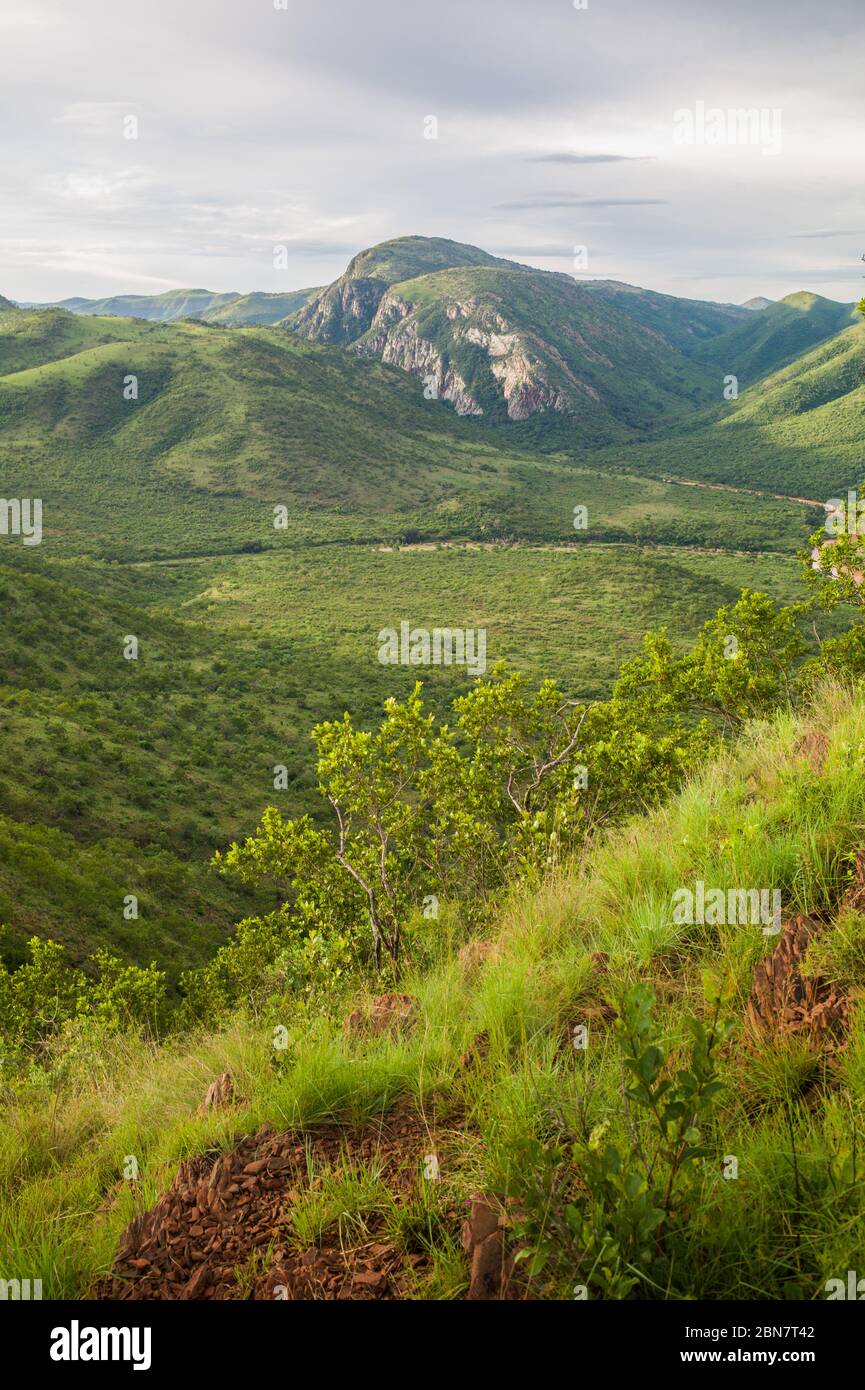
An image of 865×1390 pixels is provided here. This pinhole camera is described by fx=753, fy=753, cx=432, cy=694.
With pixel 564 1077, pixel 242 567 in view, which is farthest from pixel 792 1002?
pixel 242 567

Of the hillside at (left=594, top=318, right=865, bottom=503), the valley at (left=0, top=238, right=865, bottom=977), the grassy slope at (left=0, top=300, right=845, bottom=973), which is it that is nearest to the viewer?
the grassy slope at (left=0, top=300, right=845, bottom=973)

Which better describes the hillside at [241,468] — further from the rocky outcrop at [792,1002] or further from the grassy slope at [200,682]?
the rocky outcrop at [792,1002]

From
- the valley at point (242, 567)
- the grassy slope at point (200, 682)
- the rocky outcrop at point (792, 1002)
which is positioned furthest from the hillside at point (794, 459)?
the rocky outcrop at point (792, 1002)

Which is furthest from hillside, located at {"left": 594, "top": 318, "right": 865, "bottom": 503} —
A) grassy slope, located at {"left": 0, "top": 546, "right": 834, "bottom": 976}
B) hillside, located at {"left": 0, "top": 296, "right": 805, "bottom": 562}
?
grassy slope, located at {"left": 0, "top": 546, "right": 834, "bottom": 976}

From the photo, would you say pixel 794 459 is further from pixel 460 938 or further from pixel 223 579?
pixel 460 938

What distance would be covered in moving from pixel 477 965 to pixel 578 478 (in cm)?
17503

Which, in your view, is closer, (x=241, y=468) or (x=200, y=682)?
(x=200, y=682)

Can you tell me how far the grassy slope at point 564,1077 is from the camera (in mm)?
2203

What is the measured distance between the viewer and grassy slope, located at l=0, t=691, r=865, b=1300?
2203 millimetres

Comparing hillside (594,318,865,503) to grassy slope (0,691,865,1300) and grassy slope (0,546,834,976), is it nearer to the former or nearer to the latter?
grassy slope (0,546,834,976)

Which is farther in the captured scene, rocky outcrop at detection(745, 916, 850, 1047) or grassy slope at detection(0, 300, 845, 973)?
grassy slope at detection(0, 300, 845, 973)

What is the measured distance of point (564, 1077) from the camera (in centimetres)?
297

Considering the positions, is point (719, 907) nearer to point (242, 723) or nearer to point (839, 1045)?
point (839, 1045)

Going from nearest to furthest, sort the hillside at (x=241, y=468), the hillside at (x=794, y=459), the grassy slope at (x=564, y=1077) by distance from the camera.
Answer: the grassy slope at (x=564, y=1077) → the hillside at (x=241, y=468) → the hillside at (x=794, y=459)
